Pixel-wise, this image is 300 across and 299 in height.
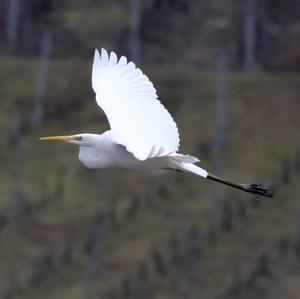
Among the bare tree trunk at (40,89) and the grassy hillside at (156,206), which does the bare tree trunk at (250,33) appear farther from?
the bare tree trunk at (40,89)

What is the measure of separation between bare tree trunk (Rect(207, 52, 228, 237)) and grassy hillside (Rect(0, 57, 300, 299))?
42mm

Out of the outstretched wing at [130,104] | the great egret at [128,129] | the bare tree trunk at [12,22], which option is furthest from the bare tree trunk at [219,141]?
the outstretched wing at [130,104]

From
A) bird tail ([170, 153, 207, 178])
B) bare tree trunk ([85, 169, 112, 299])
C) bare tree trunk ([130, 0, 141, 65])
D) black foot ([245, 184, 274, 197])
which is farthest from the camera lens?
bare tree trunk ([130, 0, 141, 65])

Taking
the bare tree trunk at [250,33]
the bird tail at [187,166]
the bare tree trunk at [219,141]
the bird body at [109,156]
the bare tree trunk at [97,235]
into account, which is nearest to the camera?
the bird tail at [187,166]

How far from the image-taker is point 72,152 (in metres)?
25.8

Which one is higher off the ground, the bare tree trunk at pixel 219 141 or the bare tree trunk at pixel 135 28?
the bare tree trunk at pixel 135 28

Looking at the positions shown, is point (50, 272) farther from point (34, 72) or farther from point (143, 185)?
point (34, 72)

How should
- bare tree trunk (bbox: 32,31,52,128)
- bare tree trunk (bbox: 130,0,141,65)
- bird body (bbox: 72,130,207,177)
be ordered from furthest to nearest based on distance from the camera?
bare tree trunk (bbox: 130,0,141,65) → bare tree trunk (bbox: 32,31,52,128) → bird body (bbox: 72,130,207,177)

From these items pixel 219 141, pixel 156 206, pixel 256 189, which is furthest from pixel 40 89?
pixel 256 189

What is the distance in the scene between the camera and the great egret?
39.2 ft

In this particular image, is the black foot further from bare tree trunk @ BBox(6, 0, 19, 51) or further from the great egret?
bare tree trunk @ BBox(6, 0, 19, 51)

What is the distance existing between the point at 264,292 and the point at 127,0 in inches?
483

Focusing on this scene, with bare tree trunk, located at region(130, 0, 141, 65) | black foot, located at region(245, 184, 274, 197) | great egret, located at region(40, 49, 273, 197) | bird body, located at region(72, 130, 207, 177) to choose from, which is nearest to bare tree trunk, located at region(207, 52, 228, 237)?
bare tree trunk, located at region(130, 0, 141, 65)

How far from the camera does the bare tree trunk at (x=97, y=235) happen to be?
833 inches
